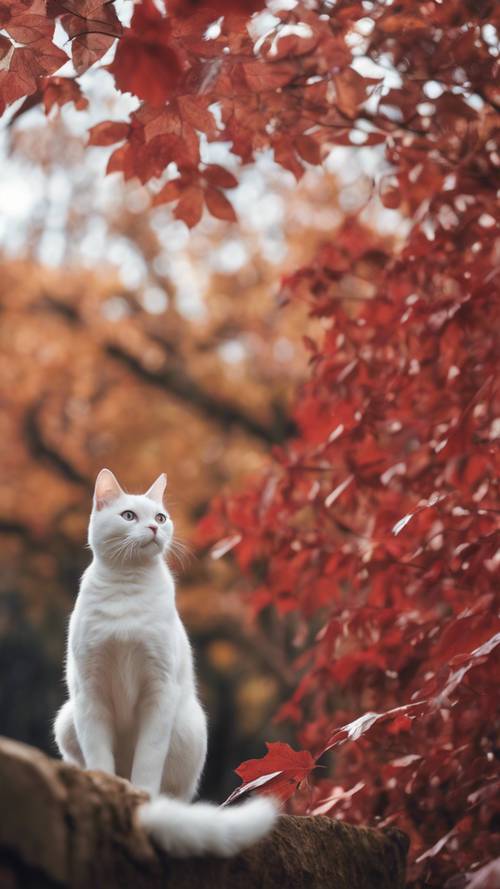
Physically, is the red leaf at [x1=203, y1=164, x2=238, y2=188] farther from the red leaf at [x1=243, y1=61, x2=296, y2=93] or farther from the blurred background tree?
the blurred background tree

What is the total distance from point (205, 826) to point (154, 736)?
539 mm

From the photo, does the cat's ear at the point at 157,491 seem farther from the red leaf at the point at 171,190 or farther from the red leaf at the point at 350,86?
the red leaf at the point at 350,86

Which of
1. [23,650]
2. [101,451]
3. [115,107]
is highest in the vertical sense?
[115,107]

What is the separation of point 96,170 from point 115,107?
7.64 feet

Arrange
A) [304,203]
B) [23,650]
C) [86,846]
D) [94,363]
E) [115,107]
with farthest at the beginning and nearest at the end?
1. [23,650]
2. [94,363]
3. [304,203]
4. [115,107]
5. [86,846]

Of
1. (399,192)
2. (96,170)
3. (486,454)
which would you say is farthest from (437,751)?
(96,170)

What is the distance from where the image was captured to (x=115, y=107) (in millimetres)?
7297

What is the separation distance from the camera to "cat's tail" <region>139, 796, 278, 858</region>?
3.97 ft

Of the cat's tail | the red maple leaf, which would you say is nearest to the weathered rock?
the cat's tail

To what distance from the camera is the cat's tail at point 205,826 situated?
1210 millimetres

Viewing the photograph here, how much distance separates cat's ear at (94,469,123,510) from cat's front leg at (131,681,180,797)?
1.49 ft

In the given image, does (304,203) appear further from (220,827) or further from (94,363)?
(220,827)

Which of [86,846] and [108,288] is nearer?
[86,846]

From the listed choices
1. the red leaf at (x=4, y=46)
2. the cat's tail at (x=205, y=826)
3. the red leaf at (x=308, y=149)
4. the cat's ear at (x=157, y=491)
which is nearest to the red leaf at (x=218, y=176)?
the red leaf at (x=308, y=149)
